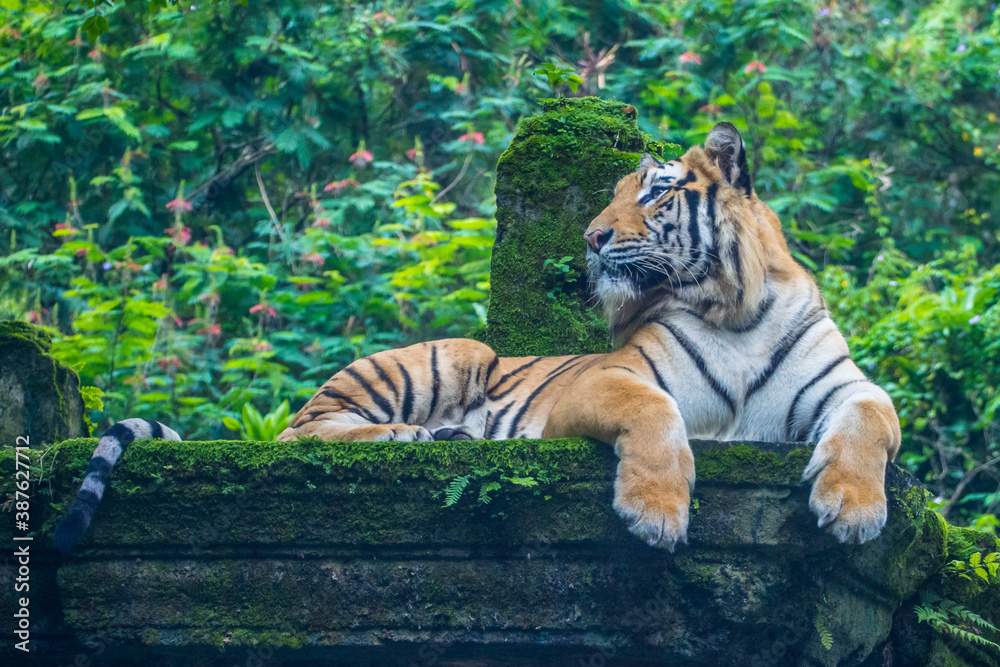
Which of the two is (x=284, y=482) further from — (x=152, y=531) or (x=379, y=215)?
(x=379, y=215)

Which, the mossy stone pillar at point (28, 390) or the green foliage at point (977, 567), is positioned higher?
the mossy stone pillar at point (28, 390)

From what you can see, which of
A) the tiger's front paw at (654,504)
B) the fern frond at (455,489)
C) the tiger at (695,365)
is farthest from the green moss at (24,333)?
the tiger's front paw at (654,504)

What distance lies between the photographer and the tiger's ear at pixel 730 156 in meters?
3.32

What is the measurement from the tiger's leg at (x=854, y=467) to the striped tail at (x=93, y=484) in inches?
84.5

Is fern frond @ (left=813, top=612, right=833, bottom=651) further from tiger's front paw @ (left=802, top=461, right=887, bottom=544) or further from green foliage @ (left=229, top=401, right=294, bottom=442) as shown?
green foliage @ (left=229, top=401, right=294, bottom=442)

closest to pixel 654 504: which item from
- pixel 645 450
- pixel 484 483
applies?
pixel 645 450

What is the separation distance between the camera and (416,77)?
10156 millimetres

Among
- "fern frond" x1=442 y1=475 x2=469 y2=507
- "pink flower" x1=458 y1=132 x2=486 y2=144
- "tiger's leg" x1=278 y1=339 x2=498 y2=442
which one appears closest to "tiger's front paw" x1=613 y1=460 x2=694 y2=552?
"fern frond" x1=442 y1=475 x2=469 y2=507

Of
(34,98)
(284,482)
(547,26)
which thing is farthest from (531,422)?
(34,98)

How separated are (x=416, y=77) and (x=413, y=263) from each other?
10.5 ft

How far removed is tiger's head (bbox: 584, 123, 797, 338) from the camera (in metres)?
3.17

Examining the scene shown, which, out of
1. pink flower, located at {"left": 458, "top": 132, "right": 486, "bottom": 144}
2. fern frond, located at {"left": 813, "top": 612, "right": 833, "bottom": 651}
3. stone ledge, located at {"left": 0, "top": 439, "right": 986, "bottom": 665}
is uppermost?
pink flower, located at {"left": 458, "top": 132, "right": 486, "bottom": 144}

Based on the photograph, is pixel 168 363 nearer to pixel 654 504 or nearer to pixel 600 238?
pixel 600 238

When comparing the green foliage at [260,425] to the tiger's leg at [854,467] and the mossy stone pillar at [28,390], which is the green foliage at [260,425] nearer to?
the mossy stone pillar at [28,390]
